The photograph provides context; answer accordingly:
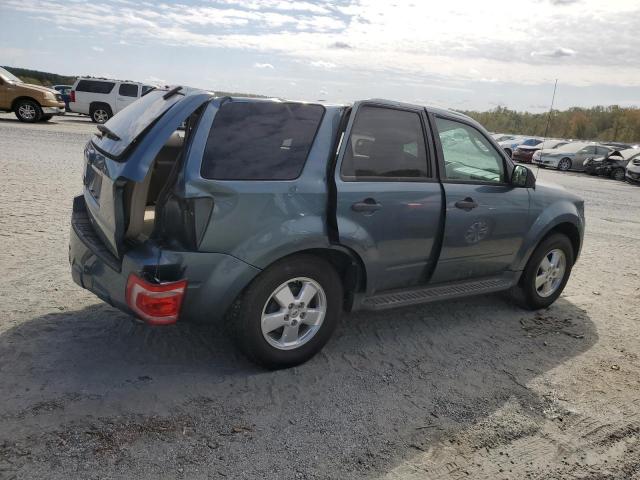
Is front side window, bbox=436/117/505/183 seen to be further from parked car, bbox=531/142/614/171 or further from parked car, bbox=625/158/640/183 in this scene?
parked car, bbox=531/142/614/171

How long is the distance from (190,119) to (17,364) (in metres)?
1.85

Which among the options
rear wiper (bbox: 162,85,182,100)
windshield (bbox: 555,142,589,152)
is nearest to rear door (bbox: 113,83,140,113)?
windshield (bbox: 555,142,589,152)

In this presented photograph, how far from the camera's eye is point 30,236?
20.0ft

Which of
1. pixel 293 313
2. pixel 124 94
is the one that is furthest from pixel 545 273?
pixel 124 94

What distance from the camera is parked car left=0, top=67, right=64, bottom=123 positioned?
63.6 ft

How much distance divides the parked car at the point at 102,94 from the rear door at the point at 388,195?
22474 mm

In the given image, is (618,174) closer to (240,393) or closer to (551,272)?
(551,272)

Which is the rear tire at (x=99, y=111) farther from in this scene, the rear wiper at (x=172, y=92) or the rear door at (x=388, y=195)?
the rear door at (x=388, y=195)

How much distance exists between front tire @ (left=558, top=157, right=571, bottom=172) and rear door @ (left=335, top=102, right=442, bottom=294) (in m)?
24.7

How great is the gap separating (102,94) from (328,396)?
24.3 meters

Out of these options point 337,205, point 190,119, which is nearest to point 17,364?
point 190,119

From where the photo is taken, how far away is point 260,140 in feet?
11.5

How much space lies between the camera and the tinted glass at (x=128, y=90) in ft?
80.5

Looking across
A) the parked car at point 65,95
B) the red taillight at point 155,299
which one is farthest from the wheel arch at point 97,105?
the red taillight at point 155,299
